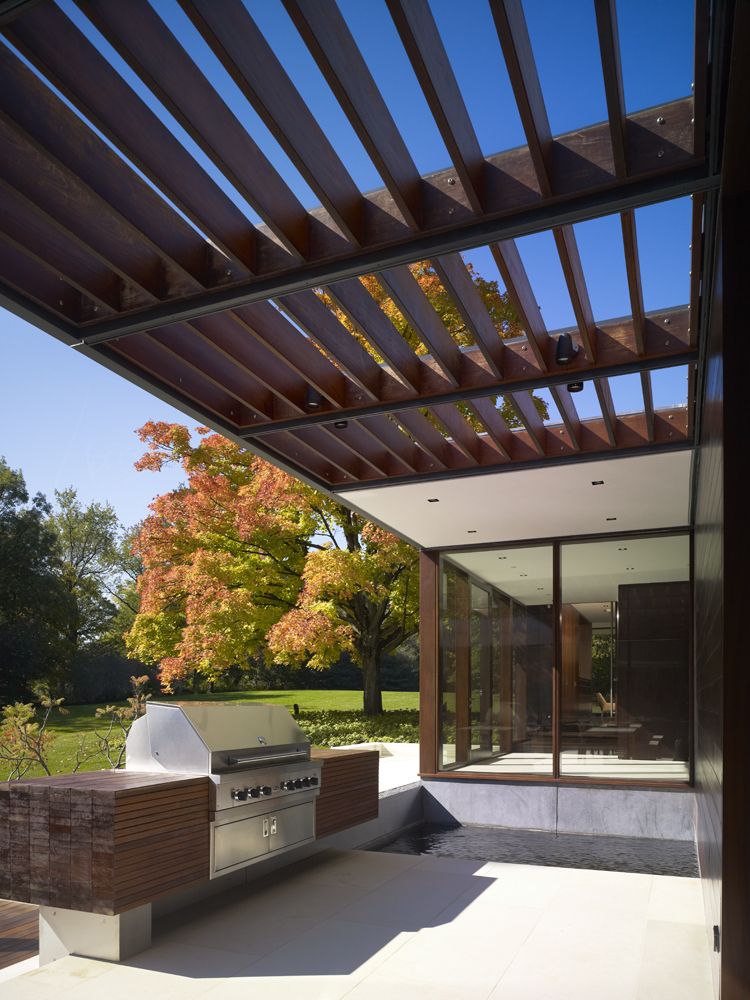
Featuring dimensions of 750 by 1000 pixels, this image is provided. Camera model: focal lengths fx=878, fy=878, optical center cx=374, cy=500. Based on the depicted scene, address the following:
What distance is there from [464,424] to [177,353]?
7.30ft

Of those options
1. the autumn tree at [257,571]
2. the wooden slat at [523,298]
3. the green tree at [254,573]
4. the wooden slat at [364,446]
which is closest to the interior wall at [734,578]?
the wooden slat at [523,298]

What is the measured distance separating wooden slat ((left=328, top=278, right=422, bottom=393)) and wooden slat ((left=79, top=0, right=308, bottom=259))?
1.65 ft

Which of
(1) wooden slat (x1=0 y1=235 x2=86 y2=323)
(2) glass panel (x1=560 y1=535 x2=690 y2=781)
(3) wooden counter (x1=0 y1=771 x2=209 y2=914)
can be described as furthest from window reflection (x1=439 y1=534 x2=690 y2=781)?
(1) wooden slat (x1=0 y1=235 x2=86 y2=323)

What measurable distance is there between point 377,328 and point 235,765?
8.55ft

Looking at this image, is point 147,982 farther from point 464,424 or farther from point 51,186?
point 464,424

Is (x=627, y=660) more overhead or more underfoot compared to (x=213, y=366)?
more underfoot

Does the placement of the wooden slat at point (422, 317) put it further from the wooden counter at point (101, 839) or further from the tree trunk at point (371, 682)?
the tree trunk at point (371, 682)

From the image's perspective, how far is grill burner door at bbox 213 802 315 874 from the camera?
486 centimetres

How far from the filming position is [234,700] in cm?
2228

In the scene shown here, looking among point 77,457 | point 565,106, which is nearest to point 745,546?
point 565,106

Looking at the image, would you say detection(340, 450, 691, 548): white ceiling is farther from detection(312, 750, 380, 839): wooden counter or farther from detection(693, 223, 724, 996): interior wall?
detection(312, 750, 380, 839): wooden counter

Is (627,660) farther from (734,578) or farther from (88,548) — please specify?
Answer: (88,548)

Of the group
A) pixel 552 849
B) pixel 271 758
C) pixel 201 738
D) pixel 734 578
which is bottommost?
pixel 552 849

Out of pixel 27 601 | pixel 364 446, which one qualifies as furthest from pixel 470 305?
pixel 27 601
